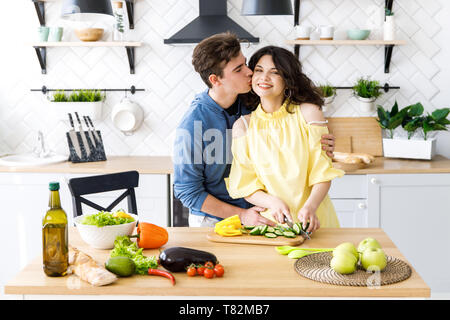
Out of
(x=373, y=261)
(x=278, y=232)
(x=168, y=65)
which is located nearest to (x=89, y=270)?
(x=278, y=232)

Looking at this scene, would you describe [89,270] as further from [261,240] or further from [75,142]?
[75,142]

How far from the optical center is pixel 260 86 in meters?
2.29

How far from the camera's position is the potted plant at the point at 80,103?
12.9 feet

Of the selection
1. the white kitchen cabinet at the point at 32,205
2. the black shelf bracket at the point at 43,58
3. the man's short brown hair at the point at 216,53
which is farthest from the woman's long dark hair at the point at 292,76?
the black shelf bracket at the point at 43,58

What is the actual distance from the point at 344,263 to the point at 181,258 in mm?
499

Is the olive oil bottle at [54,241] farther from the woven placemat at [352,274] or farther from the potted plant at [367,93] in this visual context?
the potted plant at [367,93]

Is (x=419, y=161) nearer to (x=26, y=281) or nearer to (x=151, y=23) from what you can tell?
(x=151, y=23)

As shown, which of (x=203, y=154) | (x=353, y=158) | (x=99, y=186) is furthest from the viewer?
(x=353, y=158)

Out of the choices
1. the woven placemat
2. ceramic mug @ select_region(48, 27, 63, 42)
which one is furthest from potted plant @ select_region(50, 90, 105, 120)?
the woven placemat

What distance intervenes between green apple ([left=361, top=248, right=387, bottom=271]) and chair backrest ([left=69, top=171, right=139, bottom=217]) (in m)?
1.20

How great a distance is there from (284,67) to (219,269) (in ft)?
3.29

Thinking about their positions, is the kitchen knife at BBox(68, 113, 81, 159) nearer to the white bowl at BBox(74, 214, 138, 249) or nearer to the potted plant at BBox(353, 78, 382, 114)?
the white bowl at BBox(74, 214, 138, 249)

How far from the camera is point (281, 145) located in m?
2.32

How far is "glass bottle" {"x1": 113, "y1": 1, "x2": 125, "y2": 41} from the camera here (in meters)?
3.81
